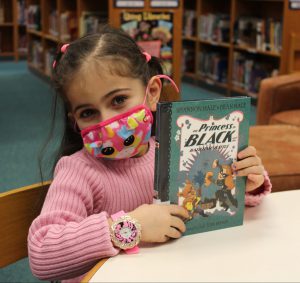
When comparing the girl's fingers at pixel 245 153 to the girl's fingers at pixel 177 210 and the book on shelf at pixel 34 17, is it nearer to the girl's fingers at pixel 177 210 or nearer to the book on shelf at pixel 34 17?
the girl's fingers at pixel 177 210

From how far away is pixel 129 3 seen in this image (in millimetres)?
3602

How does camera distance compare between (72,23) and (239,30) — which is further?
(72,23)

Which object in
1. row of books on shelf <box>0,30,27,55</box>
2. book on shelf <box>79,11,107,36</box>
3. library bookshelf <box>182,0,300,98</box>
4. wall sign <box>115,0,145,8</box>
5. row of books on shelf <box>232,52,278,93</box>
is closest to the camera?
wall sign <box>115,0,145,8</box>

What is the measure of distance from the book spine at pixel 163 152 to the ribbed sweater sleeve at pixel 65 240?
11 cm

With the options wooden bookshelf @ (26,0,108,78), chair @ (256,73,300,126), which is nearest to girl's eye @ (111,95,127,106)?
chair @ (256,73,300,126)

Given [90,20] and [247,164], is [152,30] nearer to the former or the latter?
[90,20]

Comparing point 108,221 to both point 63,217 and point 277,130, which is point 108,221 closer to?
point 63,217

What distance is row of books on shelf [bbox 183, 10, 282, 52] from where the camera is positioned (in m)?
4.98

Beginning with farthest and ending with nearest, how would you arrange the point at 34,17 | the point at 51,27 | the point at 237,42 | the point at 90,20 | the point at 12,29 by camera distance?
the point at 12,29 < the point at 34,17 < the point at 51,27 < the point at 237,42 < the point at 90,20

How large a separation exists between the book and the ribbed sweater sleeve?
0.12 m

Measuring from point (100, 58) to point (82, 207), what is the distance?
0.32m

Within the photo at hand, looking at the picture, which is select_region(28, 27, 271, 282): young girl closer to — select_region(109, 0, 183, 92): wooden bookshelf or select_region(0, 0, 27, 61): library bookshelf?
select_region(109, 0, 183, 92): wooden bookshelf

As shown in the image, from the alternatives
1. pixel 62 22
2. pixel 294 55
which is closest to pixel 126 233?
pixel 294 55

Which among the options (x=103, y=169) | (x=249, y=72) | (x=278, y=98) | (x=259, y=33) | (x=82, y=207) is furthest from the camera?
(x=249, y=72)
